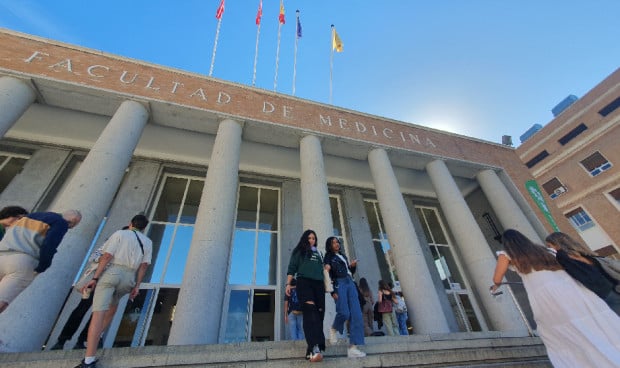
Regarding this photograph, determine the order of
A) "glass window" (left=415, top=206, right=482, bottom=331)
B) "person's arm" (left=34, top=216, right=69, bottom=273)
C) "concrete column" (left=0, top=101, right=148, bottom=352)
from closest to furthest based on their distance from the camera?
"person's arm" (left=34, top=216, right=69, bottom=273), "concrete column" (left=0, top=101, right=148, bottom=352), "glass window" (left=415, top=206, right=482, bottom=331)

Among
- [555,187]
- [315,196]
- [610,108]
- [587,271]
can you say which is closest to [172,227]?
[315,196]

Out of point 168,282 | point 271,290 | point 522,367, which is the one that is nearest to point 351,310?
point 522,367

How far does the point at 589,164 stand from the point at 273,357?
97.5 ft

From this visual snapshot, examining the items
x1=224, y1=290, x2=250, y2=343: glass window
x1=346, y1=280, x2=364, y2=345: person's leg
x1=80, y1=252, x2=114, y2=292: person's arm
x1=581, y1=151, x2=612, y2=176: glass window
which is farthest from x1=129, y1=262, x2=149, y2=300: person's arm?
x1=581, y1=151, x2=612, y2=176: glass window

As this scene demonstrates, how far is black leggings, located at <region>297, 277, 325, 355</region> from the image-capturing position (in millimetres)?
3260

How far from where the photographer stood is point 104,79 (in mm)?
8656

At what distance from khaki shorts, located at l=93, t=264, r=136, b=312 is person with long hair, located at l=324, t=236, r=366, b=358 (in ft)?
8.12

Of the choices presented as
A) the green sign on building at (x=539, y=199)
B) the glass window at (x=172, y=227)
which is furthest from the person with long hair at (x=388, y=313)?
the green sign on building at (x=539, y=199)

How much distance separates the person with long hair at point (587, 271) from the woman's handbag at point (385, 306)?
508 centimetres

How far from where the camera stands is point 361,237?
38.3 ft

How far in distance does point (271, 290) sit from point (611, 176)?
25990mm

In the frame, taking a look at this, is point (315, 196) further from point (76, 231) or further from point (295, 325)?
point (76, 231)

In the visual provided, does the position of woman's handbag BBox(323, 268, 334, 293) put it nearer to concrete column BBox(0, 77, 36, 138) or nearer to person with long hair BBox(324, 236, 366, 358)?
person with long hair BBox(324, 236, 366, 358)

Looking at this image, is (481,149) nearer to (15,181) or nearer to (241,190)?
(241,190)
